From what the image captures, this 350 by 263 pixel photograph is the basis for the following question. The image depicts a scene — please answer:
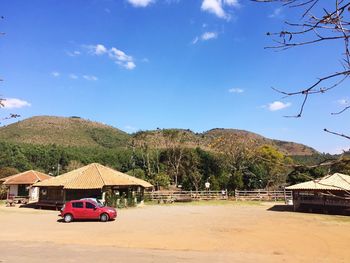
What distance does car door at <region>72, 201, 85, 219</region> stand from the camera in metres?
29.5

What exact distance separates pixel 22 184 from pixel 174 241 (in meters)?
40.4

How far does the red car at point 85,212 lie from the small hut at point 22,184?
26.2 meters

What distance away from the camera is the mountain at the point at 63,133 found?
119 metres

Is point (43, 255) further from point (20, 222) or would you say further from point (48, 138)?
point (48, 138)

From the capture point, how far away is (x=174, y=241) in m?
20.1

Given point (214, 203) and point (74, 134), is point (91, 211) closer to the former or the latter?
point (214, 203)

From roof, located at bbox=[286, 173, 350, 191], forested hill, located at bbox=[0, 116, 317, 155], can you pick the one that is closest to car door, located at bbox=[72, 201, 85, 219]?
roof, located at bbox=[286, 173, 350, 191]

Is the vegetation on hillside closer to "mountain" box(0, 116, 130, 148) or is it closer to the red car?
the red car

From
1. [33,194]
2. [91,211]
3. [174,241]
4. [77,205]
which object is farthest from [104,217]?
[33,194]

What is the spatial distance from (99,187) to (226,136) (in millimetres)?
33053

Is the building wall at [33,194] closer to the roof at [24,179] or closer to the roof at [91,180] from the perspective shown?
the roof at [24,179]

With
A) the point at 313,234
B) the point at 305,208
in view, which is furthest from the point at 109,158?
the point at 313,234

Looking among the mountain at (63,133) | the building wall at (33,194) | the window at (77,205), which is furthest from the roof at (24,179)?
the mountain at (63,133)

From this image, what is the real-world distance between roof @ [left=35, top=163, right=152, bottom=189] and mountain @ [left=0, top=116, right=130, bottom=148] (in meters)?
74.1
